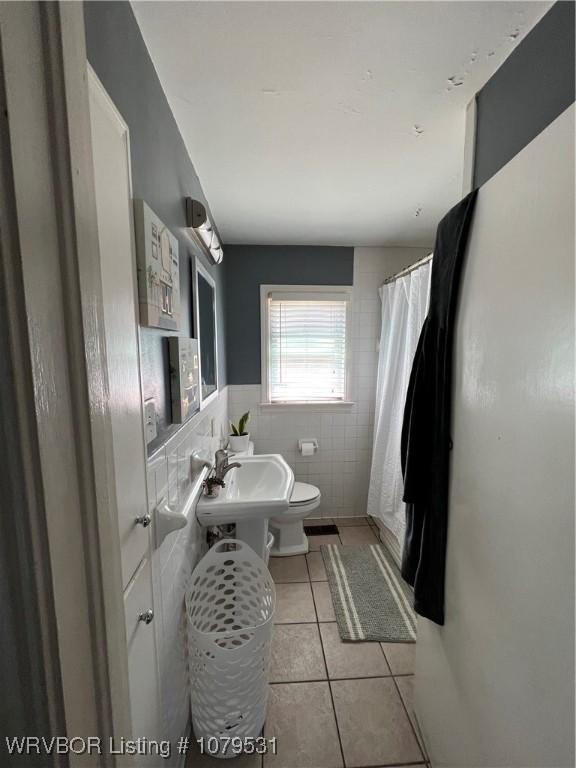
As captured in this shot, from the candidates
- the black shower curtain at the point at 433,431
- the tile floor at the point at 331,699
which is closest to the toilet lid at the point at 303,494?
the tile floor at the point at 331,699

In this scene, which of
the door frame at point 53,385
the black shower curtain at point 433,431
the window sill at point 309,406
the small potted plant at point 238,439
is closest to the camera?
the door frame at point 53,385

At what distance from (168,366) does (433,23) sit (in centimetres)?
114

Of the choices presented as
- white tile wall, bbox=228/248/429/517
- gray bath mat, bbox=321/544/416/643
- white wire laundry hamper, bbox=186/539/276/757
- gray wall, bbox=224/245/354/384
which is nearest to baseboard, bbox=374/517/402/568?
gray bath mat, bbox=321/544/416/643

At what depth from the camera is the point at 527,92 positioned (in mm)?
803

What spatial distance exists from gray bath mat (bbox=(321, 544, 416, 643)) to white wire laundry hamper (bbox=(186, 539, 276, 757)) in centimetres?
62

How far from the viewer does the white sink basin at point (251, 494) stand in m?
1.31

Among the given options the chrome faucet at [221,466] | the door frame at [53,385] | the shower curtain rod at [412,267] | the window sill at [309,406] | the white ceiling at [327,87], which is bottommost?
the chrome faucet at [221,466]

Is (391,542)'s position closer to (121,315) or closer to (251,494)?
(251,494)

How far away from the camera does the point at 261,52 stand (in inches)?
33.7

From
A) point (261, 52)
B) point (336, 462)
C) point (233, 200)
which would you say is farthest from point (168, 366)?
point (336, 462)

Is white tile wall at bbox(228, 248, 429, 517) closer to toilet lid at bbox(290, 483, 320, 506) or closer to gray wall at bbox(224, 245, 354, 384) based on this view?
gray wall at bbox(224, 245, 354, 384)

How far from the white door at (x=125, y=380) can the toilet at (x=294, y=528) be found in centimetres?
144

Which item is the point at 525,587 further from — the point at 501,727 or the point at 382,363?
the point at 382,363

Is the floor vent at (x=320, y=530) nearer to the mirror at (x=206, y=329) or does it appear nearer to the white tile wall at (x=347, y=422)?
the white tile wall at (x=347, y=422)
